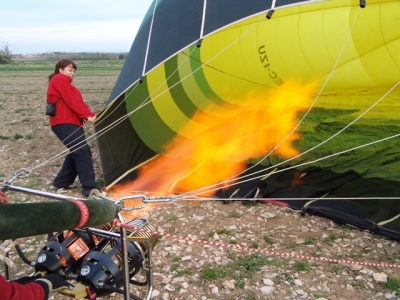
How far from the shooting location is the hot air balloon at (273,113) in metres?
4.08

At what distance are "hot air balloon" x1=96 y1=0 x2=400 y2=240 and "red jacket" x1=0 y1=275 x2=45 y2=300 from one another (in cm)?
220

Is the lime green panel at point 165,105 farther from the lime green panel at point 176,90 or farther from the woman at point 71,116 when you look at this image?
the woman at point 71,116

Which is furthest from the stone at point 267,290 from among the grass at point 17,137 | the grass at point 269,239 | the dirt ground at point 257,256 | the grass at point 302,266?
the grass at point 17,137

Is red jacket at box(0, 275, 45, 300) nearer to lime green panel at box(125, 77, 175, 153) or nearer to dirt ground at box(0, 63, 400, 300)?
dirt ground at box(0, 63, 400, 300)

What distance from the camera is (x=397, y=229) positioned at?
11.5ft

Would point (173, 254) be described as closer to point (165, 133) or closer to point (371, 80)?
point (165, 133)

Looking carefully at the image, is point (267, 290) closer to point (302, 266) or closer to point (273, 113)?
point (302, 266)

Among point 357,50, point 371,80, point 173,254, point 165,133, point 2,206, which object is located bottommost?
point 173,254

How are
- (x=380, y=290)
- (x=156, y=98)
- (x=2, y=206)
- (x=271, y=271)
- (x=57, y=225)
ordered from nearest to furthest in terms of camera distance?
(x=2, y=206)
(x=57, y=225)
(x=380, y=290)
(x=271, y=271)
(x=156, y=98)

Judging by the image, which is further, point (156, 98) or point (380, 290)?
point (156, 98)

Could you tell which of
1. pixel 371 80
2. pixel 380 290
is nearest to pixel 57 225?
pixel 380 290

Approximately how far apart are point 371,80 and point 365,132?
1.78ft

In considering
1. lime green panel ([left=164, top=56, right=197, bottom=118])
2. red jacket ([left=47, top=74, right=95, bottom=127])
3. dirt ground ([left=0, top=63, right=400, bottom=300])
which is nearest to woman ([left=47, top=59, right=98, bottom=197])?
red jacket ([left=47, top=74, right=95, bottom=127])

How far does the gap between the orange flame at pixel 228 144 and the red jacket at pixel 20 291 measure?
9.45 ft
